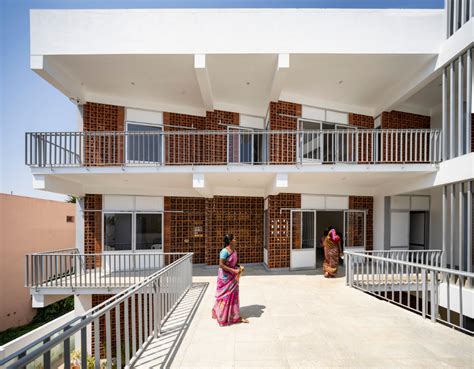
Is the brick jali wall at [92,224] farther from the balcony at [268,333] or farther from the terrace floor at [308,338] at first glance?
the terrace floor at [308,338]

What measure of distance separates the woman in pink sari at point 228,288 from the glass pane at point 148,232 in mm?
6358

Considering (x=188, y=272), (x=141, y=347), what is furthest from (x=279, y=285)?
(x=141, y=347)

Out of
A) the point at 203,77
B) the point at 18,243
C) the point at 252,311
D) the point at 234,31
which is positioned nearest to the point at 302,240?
the point at 252,311

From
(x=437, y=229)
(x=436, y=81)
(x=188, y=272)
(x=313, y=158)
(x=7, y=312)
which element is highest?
(x=436, y=81)

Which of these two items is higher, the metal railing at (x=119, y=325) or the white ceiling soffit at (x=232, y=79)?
the white ceiling soffit at (x=232, y=79)

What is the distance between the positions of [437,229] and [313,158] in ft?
20.7

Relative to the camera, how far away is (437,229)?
434 inches

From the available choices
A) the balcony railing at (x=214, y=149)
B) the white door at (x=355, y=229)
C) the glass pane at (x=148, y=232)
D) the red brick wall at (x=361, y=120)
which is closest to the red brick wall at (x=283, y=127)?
the balcony railing at (x=214, y=149)

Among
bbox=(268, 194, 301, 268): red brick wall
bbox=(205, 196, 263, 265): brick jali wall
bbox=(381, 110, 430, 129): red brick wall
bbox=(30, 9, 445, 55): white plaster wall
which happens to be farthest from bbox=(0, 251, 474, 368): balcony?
bbox=(381, 110, 430, 129): red brick wall

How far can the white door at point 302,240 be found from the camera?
33.0 feet

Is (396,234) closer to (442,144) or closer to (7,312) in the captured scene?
(442,144)

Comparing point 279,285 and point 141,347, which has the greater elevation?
point 141,347

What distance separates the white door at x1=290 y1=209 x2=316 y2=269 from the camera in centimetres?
1007

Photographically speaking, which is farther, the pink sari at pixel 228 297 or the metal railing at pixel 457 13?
the metal railing at pixel 457 13
